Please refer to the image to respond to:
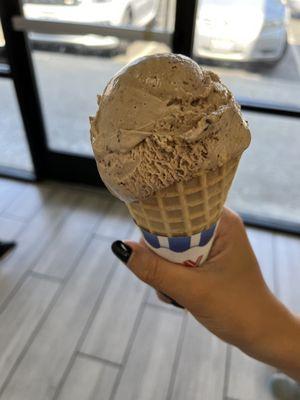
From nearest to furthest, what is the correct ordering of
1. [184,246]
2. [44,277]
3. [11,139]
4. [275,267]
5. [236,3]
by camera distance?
[184,246] → [236,3] → [44,277] → [275,267] → [11,139]

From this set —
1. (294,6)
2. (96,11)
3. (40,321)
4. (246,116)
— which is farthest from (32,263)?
(294,6)

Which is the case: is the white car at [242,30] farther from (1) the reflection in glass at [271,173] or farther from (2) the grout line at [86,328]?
(2) the grout line at [86,328]

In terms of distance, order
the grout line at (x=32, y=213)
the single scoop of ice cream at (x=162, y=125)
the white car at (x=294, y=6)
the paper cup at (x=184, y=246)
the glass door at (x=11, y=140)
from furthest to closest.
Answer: the glass door at (x=11, y=140) < the grout line at (x=32, y=213) < the white car at (x=294, y=6) < the paper cup at (x=184, y=246) < the single scoop of ice cream at (x=162, y=125)

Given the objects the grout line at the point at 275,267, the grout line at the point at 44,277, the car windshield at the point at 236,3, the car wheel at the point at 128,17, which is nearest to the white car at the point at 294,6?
the car windshield at the point at 236,3

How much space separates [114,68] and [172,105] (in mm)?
1600

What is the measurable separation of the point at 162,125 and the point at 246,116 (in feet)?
5.18

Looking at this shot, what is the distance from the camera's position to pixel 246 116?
2125mm

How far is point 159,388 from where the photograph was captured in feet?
4.59

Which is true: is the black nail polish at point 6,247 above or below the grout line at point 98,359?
below

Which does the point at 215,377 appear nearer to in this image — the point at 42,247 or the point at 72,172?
the point at 42,247

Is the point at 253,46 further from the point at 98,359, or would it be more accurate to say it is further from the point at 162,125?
the point at 98,359

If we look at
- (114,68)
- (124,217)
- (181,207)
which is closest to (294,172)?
(124,217)

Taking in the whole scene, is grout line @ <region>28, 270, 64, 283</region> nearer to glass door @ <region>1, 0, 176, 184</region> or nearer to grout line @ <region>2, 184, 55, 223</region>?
grout line @ <region>2, 184, 55, 223</region>

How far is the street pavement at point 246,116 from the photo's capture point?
6.35ft
